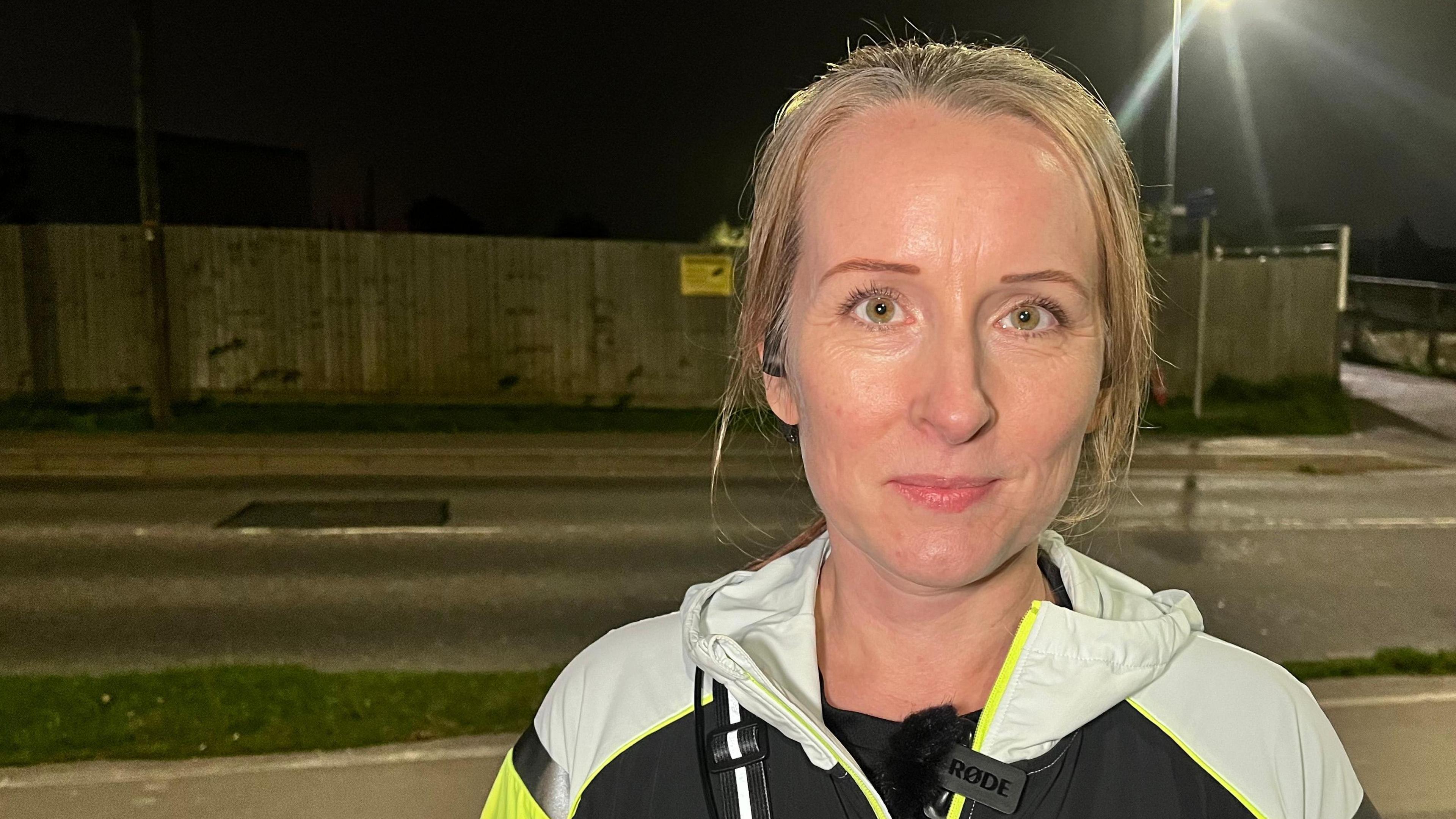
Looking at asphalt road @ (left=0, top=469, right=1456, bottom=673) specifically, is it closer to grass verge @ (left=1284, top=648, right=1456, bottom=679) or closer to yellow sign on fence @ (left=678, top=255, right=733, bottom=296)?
grass verge @ (left=1284, top=648, right=1456, bottom=679)

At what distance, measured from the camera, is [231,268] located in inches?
571

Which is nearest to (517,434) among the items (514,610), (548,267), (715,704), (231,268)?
(548,267)

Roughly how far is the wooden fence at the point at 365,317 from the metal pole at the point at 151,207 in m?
1.81

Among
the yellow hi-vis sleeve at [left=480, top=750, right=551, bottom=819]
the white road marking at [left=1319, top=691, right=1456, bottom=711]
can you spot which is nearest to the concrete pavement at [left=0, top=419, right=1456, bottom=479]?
the white road marking at [left=1319, top=691, right=1456, bottom=711]

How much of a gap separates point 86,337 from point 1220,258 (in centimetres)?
1678

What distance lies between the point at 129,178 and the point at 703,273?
1211 centimetres

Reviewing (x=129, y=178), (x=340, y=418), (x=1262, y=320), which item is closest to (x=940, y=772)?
(x=340, y=418)

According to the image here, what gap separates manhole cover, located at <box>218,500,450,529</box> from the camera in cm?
806

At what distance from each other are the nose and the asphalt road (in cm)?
420

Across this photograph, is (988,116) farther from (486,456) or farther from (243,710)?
(486,456)

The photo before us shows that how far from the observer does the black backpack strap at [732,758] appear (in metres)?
1.21

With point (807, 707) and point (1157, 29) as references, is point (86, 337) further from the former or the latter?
point (807, 707)

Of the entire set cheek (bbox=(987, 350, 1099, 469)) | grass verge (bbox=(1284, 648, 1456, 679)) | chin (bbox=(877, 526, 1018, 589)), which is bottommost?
grass verge (bbox=(1284, 648, 1456, 679))

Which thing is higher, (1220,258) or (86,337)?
(1220,258)
